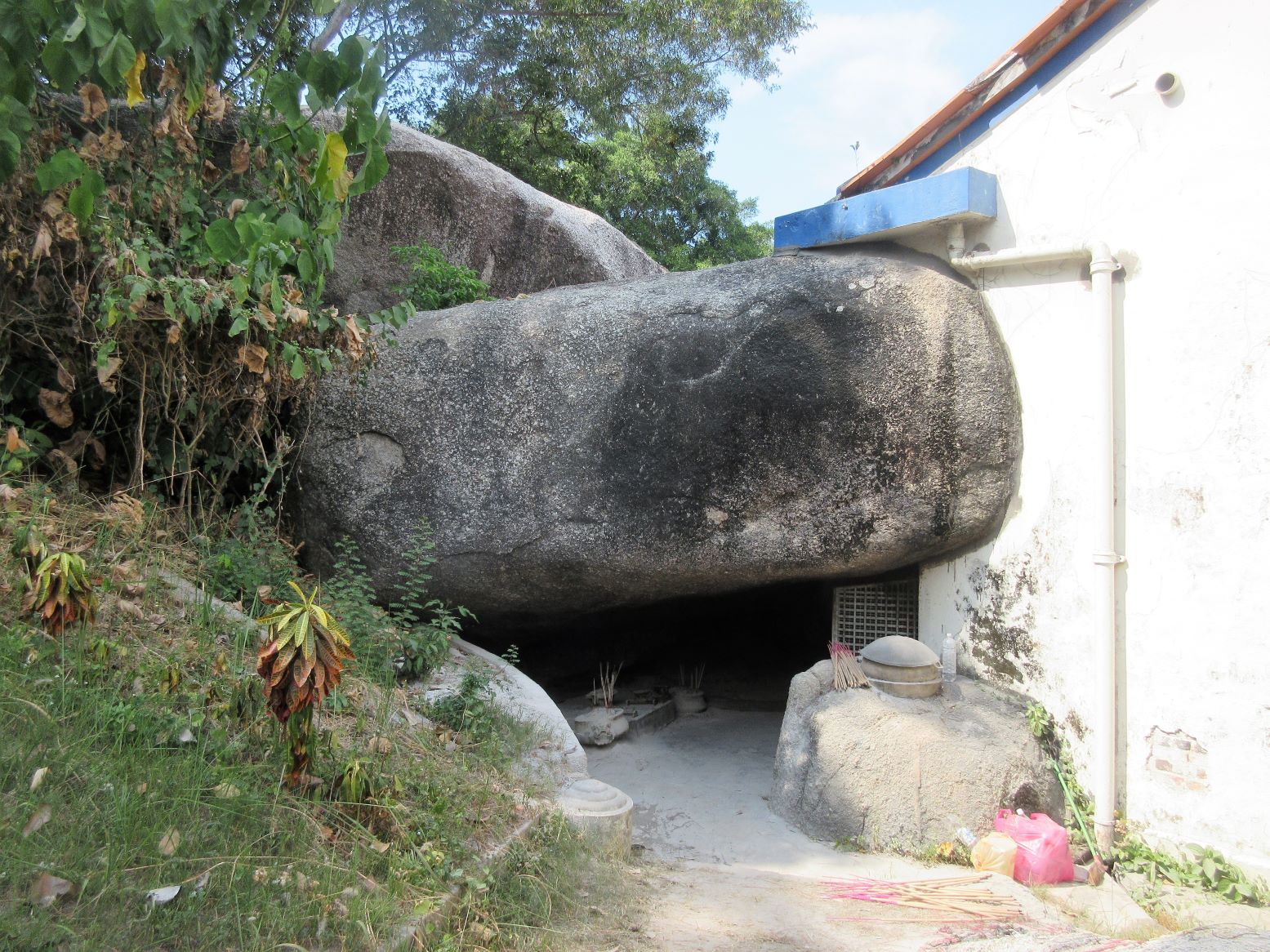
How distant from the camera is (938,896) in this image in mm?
4309

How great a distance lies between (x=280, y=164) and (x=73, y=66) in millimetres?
1988

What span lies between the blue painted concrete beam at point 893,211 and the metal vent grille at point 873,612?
2.32 metres

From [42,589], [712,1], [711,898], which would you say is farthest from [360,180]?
[712,1]

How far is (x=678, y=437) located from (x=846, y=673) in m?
1.74

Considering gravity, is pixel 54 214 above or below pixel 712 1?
below

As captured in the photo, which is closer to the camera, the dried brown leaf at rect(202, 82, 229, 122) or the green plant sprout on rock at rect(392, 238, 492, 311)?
the dried brown leaf at rect(202, 82, 229, 122)

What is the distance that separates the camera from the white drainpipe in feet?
16.2

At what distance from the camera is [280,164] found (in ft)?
16.1

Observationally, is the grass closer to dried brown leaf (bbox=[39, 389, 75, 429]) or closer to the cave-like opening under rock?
dried brown leaf (bbox=[39, 389, 75, 429])

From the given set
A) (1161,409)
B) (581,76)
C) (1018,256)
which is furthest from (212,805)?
(581,76)

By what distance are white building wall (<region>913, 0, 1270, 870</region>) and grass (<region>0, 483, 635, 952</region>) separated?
114 inches

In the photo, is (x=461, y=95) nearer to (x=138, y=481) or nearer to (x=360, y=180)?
(x=138, y=481)

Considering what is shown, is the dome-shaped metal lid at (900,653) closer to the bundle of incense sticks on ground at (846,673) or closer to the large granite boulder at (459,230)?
the bundle of incense sticks on ground at (846,673)

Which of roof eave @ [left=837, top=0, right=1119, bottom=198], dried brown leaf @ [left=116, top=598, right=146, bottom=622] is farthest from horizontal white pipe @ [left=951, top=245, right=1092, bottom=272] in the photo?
dried brown leaf @ [left=116, top=598, right=146, bottom=622]
